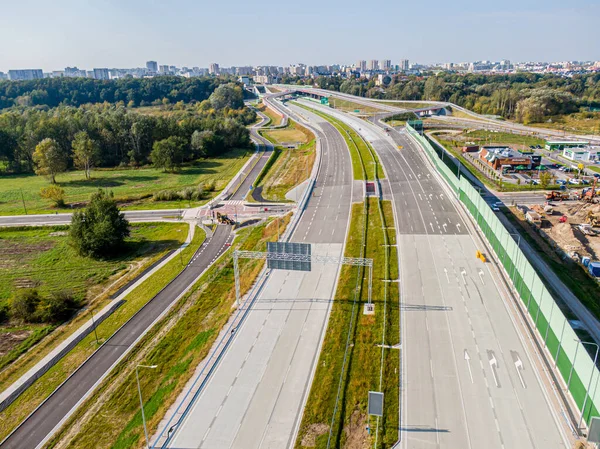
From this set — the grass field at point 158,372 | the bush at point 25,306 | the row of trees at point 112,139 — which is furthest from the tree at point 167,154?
the bush at point 25,306

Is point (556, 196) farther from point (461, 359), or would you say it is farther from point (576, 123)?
point (576, 123)

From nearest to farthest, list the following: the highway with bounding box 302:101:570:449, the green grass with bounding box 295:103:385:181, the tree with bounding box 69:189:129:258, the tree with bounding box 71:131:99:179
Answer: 1. the highway with bounding box 302:101:570:449
2. the tree with bounding box 69:189:129:258
3. the green grass with bounding box 295:103:385:181
4. the tree with bounding box 71:131:99:179

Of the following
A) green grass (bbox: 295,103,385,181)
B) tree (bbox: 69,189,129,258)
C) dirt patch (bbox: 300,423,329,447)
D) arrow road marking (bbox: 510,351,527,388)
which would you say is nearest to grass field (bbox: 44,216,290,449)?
dirt patch (bbox: 300,423,329,447)

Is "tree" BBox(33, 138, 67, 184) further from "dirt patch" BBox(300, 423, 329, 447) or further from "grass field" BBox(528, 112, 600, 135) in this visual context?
"grass field" BBox(528, 112, 600, 135)

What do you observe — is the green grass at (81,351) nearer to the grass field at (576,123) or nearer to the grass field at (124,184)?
the grass field at (124,184)

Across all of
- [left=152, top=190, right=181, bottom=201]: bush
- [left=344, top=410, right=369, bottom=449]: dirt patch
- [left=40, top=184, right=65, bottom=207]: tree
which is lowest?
[left=344, top=410, right=369, bottom=449]: dirt patch

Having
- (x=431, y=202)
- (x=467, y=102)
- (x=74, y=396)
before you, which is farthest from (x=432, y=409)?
(x=467, y=102)

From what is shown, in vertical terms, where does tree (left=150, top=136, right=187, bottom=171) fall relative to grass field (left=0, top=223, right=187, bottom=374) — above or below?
above
